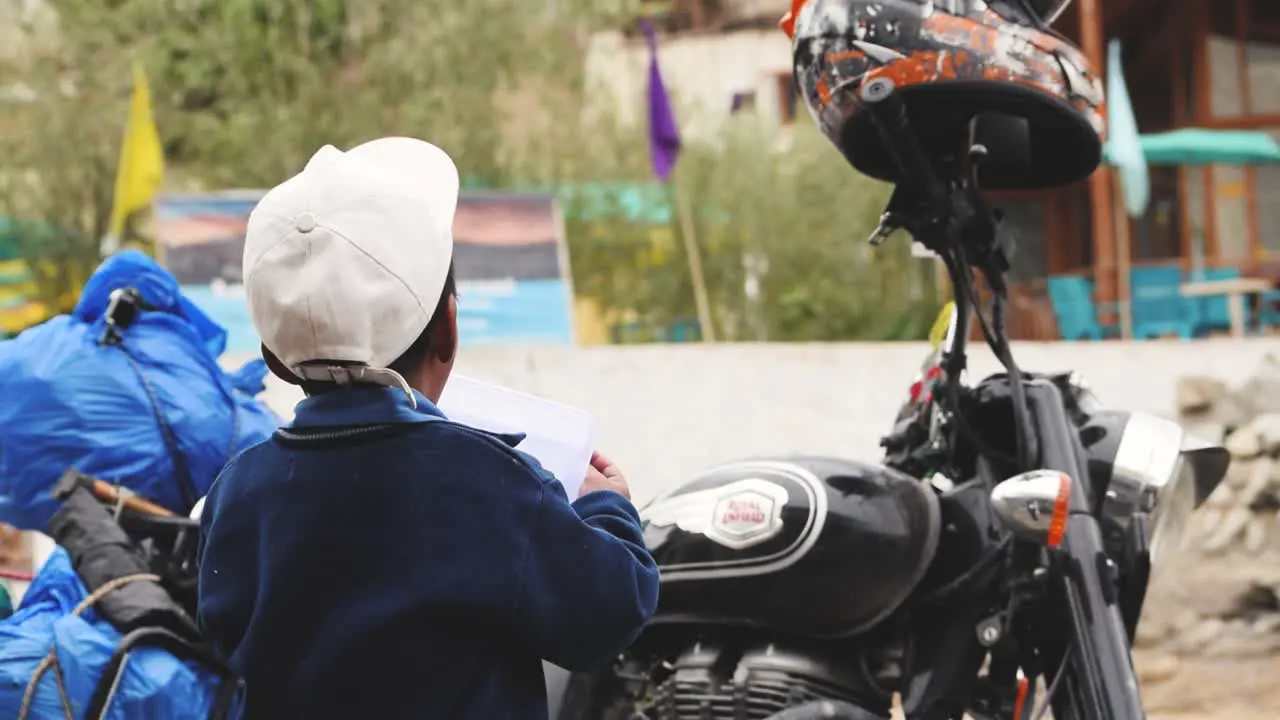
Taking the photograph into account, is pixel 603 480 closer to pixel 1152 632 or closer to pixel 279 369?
pixel 279 369

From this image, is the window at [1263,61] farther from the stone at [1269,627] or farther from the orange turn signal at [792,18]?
the orange turn signal at [792,18]

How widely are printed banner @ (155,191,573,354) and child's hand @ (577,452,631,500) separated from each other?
6.26 meters

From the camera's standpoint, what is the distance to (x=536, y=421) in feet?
6.39

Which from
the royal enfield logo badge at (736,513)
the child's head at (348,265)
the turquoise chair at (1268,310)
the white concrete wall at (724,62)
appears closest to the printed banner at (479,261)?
the royal enfield logo badge at (736,513)

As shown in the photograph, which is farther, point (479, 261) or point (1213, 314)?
point (1213, 314)

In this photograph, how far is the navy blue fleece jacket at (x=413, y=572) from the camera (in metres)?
1.58

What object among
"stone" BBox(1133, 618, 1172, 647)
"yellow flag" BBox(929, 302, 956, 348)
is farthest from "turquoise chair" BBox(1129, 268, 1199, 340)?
"yellow flag" BBox(929, 302, 956, 348)

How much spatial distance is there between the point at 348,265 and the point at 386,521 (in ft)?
0.88

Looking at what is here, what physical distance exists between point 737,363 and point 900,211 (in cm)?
503

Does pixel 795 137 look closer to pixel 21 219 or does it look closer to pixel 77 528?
pixel 21 219

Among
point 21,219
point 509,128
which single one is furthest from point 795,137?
point 21,219

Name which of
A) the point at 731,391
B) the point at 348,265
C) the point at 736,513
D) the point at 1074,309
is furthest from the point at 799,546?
the point at 1074,309

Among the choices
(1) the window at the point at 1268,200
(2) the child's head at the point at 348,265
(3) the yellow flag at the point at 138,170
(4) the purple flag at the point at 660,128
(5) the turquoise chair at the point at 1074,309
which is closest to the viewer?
(2) the child's head at the point at 348,265

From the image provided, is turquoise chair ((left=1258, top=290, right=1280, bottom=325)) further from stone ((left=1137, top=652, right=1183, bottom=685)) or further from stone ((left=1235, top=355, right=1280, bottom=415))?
stone ((left=1137, top=652, right=1183, bottom=685))
